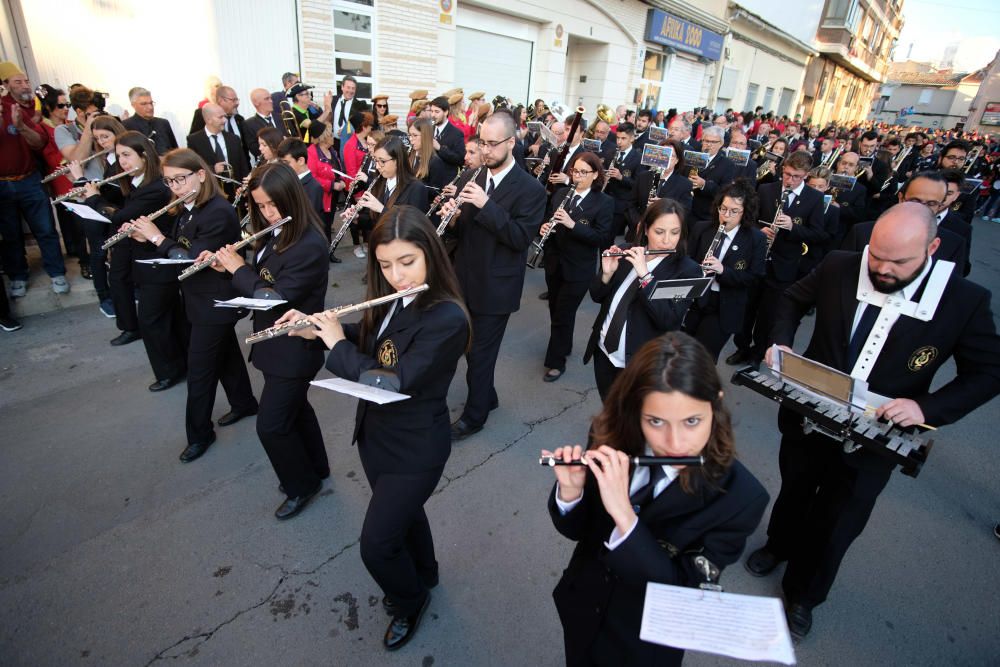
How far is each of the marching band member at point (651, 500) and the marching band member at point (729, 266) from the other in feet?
8.45

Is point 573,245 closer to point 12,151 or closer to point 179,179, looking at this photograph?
point 179,179

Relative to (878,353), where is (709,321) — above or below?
below

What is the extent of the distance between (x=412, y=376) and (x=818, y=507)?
2279 mm

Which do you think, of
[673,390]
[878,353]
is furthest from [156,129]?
[878,353]

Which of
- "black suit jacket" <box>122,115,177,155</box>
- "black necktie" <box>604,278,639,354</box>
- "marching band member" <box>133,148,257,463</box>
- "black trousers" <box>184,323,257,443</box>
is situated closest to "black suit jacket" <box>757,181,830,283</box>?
"black necktie" <box>604,278,639,354</box>

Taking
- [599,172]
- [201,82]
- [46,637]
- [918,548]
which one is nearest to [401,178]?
[599,172]

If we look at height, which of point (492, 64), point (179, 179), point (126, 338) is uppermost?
point (492, 64)

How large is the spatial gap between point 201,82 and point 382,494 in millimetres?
9671

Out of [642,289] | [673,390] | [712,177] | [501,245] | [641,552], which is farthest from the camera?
[712,177]

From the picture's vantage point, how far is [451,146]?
26.7 feet

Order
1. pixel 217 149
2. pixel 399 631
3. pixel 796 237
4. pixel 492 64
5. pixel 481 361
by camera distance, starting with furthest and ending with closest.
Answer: pixel 492 64, pixel 217 149, pixel 796 237, pixel 481 361, pixel 399 631

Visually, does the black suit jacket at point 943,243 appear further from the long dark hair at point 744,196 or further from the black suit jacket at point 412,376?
the black suit jacket at point 412,376

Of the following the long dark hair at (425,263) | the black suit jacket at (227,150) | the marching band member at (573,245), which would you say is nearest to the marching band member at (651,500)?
the long dark hair at (425,263)

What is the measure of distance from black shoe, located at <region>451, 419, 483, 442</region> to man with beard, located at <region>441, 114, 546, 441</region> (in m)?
0.02
